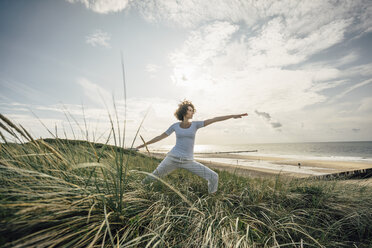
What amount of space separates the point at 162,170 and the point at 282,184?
3.25 m

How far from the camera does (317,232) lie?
2539 millimetres

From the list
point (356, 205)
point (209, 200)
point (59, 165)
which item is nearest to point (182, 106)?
point (209, 200)

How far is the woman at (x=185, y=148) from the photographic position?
373cm

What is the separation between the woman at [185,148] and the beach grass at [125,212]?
49 cm

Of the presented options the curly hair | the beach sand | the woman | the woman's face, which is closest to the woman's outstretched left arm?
the woman

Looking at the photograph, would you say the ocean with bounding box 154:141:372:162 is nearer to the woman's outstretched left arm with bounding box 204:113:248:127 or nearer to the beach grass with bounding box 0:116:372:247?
the beach grass with bounding box 0:116:372:247

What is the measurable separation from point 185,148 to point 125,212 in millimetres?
2218

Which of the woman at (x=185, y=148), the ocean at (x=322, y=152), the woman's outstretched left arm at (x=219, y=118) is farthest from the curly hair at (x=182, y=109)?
the ocean at (x=322, y=152)

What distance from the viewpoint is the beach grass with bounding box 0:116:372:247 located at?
1.33 meters

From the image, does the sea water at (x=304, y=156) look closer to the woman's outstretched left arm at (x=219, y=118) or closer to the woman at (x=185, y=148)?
the woman at (x=185, y=148)

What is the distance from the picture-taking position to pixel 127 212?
1.99 meters

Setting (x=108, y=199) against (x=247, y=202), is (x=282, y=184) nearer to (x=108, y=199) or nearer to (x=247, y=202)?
(x=247, y=202)

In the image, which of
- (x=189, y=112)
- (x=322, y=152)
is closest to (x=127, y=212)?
(x=189, y=112)

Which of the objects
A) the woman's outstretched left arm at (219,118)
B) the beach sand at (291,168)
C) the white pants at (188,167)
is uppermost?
the woman's outstretched left arm at (219,118)
